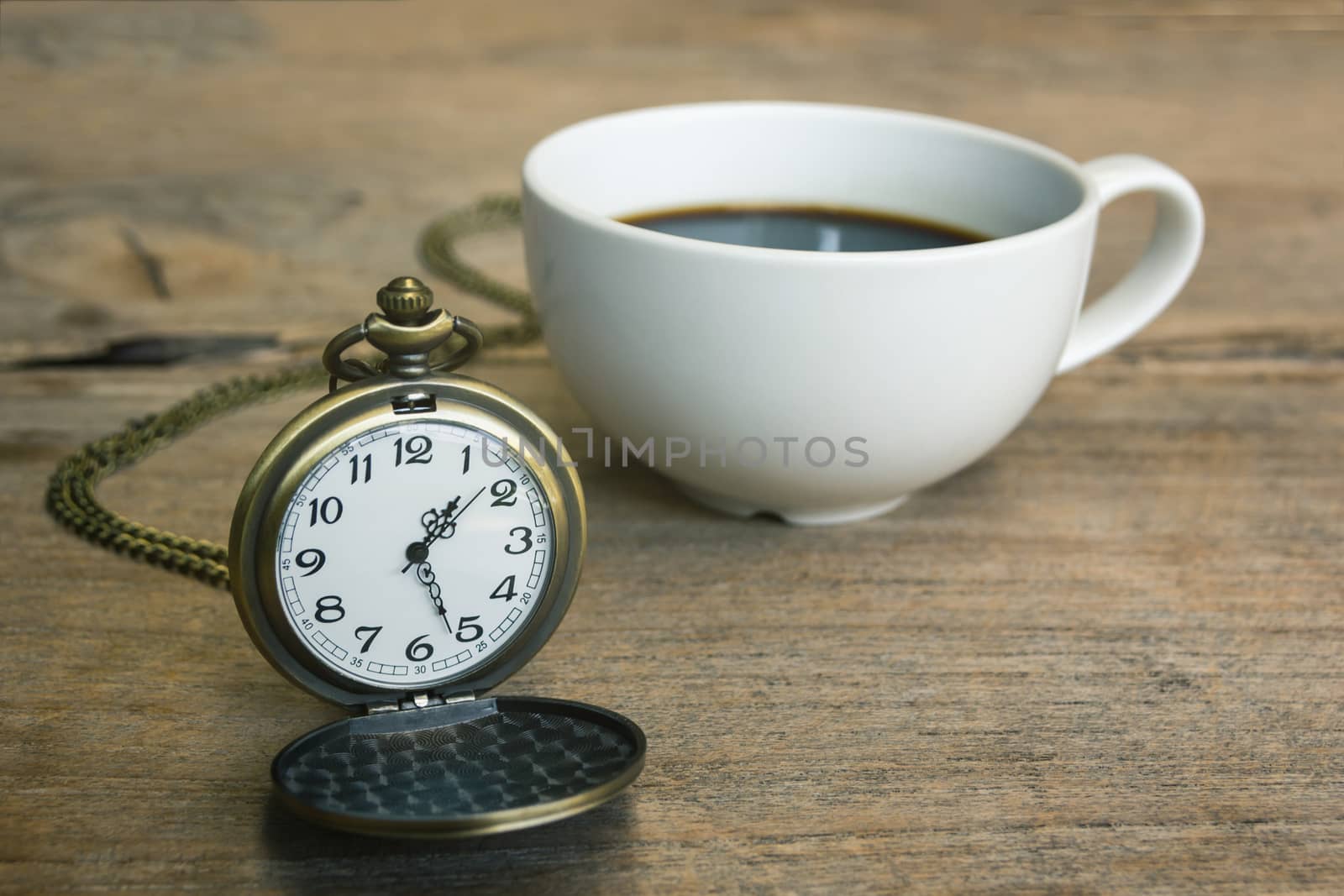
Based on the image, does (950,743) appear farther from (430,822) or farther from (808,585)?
(430,822)

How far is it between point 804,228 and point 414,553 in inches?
19.8

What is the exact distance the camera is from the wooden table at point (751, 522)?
2.01ft

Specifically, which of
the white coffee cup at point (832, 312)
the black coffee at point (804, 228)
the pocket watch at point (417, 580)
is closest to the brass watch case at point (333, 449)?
the pocket watch at point (417, 580)

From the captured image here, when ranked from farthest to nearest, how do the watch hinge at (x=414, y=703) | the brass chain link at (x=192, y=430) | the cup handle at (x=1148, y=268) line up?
the cup handle at (x=1148, y=268), the brass chain link at (x=192, y=430), the watch hinge at (x=414, y=703)

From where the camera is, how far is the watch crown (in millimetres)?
606

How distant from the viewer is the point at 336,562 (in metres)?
0.63

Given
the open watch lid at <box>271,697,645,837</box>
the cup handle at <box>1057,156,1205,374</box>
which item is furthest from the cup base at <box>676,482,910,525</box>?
the open watch lid at <box>271,697,645,837</box>

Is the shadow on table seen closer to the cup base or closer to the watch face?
the watch face

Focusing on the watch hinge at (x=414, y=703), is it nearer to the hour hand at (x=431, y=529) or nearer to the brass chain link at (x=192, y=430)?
the hour hand at (x=431, y=529)

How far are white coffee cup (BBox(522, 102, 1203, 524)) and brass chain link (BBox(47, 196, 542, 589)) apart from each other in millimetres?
281

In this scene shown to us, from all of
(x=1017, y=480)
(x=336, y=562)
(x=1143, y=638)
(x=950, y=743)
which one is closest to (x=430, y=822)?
(x=336, y=562)

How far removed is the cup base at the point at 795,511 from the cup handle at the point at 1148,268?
18 cm

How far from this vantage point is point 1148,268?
995 mm

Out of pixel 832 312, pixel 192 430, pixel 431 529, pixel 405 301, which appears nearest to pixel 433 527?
pixel 431 529
